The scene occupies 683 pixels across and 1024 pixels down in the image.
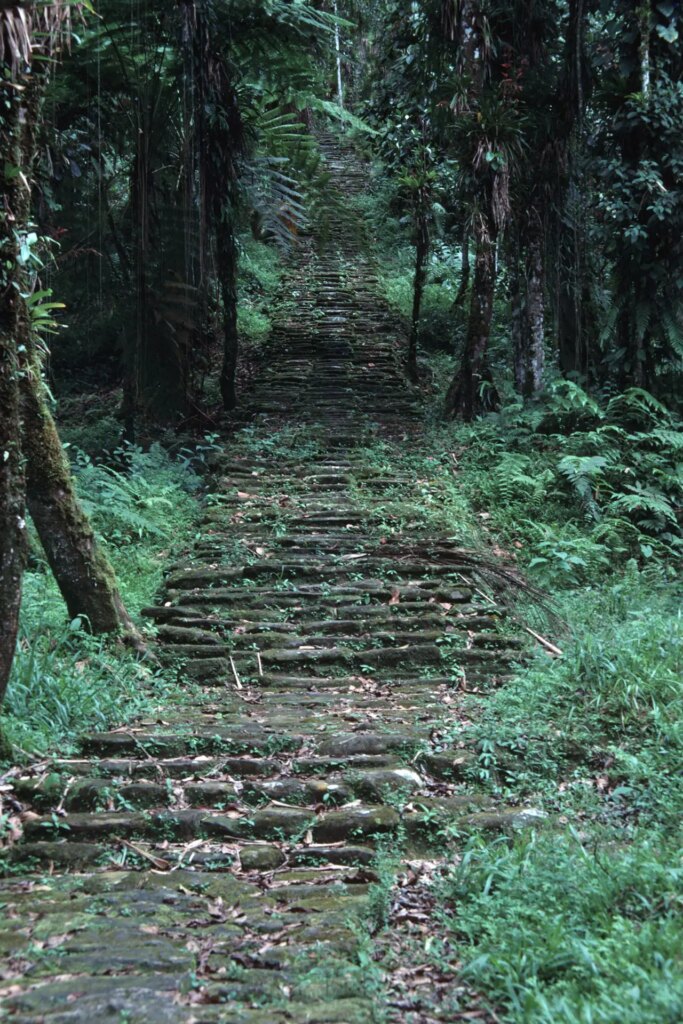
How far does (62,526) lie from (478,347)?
6.87 m

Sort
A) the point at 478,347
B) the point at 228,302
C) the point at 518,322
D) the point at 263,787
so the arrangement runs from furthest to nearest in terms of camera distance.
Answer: the point at 518,322 < the point at 228,302 < the point at 478,347 < the point at 263,787

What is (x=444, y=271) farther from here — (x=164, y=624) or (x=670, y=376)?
(x=164, y=624)

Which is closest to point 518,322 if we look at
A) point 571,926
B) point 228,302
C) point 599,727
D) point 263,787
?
point 228,302

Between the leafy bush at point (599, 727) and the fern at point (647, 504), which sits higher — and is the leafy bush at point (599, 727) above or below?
below

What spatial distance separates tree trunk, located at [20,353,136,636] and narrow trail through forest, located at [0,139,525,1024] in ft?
2.10

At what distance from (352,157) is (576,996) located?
26.4 meters

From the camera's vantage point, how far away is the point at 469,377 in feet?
35.8

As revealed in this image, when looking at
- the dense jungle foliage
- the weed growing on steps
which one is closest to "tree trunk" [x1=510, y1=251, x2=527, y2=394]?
the dense jungle foliage

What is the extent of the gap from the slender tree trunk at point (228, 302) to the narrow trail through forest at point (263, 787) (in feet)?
12.0

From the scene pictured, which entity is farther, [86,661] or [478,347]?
[478,347]

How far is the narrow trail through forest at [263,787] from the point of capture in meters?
2.86

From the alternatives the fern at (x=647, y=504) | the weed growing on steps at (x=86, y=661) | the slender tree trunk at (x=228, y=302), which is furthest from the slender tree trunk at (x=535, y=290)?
the weed growing on steps at (x=86, y=661)

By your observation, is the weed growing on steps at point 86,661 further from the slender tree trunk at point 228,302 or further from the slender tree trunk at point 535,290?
the slender tree trunk at point 535,290

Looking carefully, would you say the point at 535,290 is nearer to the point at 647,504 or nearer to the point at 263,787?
the point at 647,504
